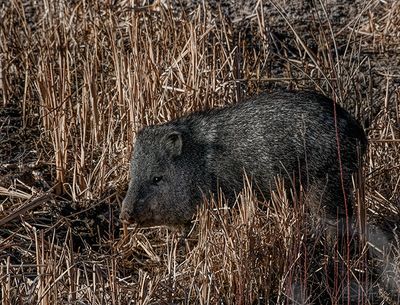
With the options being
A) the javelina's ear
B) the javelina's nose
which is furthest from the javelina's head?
the javelina's nose

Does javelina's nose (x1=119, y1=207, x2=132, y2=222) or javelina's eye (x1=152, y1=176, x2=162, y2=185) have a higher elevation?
javelina's eye (x1=152, y1=176, x2=162, y2=185)

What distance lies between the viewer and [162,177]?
758 centimetres

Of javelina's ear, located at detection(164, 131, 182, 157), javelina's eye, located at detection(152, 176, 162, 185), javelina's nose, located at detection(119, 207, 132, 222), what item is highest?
javelina's ear, located at detection(164, 131, 182, 157)

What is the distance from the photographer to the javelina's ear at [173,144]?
298 inches

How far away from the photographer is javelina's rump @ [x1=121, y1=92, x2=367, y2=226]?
7254 mm

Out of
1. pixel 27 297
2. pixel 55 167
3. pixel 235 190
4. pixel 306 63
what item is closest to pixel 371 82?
pixel 306 63

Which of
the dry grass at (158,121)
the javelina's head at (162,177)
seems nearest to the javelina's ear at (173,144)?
the javelina's head at (162,177)

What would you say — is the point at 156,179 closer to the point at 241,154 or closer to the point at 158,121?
the point at 241,154

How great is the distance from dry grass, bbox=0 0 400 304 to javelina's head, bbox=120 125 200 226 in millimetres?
173

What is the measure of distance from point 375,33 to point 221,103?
225cm

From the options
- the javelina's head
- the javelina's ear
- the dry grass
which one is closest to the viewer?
the dry grass

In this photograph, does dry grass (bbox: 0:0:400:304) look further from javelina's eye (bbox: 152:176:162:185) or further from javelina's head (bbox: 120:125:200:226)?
javelina's eye (bbox: 152:176:162:185)

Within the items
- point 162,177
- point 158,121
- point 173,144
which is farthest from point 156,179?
point 158,121

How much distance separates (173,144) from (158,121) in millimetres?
856
